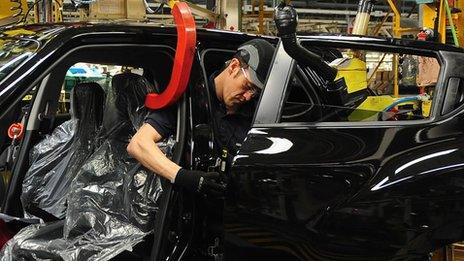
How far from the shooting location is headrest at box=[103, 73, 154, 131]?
2271 millimetres

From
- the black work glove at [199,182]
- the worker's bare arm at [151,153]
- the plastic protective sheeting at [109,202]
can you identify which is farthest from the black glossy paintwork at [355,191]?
the plastic protective sheeting at [109,202]

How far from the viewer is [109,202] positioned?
7.19 ft

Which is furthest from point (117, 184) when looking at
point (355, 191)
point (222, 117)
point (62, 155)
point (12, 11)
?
point (12, 11)

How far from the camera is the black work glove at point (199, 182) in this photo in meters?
1.77

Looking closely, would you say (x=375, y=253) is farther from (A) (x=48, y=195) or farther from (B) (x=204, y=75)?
(A) (x=48, y=195)

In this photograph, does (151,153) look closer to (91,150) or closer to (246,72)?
(246,72)

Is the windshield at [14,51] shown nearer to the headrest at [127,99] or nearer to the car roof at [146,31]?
the car roof at [146,31]

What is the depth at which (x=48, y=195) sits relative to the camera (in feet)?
8.00

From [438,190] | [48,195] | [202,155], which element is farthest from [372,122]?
[48,195]

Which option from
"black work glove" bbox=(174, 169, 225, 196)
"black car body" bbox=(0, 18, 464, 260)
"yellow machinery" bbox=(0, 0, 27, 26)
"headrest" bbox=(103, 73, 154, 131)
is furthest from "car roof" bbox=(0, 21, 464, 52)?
"yellow machinery" bbox=(0, 0, 27, 26)

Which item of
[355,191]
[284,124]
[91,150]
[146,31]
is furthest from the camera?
[91,150]

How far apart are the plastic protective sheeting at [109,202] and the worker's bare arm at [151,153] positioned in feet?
0.30

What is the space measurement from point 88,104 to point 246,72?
0.89 meters

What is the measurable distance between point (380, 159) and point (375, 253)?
295 millimetres
